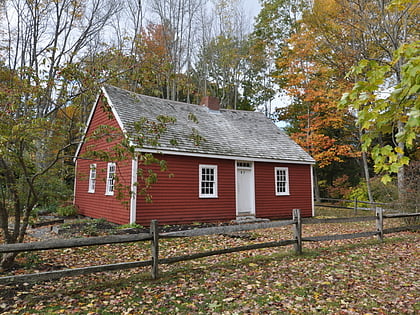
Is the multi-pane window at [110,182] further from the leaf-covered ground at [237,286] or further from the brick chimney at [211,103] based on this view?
the brick chimney at [211,103]

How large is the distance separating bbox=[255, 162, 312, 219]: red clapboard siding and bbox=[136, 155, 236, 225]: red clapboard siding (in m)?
1.76

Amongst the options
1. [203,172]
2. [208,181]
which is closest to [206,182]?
[208,181]

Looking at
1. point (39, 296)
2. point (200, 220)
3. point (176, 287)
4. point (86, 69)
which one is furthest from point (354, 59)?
point (39, 296)

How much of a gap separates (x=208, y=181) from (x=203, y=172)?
50 centimetres

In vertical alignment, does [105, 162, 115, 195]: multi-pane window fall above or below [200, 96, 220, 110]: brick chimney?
below

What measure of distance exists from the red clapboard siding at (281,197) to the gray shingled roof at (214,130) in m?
0.65

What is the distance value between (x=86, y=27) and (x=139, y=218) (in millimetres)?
16180

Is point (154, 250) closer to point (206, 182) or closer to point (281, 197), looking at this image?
point (206, 182)

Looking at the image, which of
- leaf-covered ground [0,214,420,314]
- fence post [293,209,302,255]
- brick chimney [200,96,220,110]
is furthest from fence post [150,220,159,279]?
brick chimney [200,96,220,110]

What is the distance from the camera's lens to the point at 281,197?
654 inches

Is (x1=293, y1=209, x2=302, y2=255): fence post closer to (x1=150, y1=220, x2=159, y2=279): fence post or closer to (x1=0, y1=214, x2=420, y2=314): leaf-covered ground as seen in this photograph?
(x1=0, y1=214, x2=420, y2=314): leaf-covered ground

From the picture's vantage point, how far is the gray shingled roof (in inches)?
549

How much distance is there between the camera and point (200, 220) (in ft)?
44.9

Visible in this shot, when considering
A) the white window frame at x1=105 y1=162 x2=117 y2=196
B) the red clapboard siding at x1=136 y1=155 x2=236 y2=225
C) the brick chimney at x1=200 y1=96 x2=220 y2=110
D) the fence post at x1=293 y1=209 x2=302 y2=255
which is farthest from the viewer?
the brick chimney at x1=200 y1=96 x2=220 y2=110
